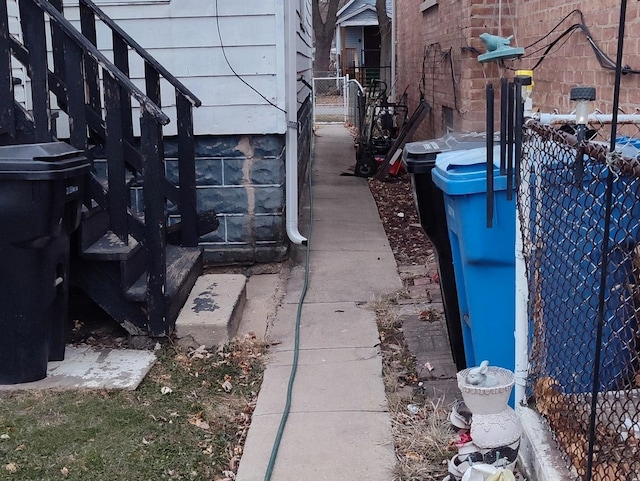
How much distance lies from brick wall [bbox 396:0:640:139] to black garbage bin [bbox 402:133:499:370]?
1060 millimetres

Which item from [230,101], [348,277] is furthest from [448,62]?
[348,277]

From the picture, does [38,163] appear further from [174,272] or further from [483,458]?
[483,458]

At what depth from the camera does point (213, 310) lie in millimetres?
4738

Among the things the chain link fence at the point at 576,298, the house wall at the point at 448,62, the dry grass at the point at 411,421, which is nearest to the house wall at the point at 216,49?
the house wall at the point at 448,62

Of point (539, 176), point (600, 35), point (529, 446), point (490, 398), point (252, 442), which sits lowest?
point (252, 442)

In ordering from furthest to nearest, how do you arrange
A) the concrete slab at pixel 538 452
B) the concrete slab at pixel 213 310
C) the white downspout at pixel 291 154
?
the white downspout at pixel 291 154 → the concrete slab at pixel 213 310 → the concrete slab at pixel 538 452

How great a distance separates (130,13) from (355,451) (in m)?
4.09

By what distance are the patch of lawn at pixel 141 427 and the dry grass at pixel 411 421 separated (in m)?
0.73

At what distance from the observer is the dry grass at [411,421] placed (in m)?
3.15

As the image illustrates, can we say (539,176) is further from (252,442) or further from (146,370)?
(146,370)

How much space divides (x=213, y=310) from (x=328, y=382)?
105 cm

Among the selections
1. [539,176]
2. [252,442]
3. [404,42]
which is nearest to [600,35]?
[539,176]

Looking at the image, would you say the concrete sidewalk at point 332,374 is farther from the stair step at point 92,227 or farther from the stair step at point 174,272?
the stair step at point 92,227

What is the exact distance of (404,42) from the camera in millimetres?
13961
